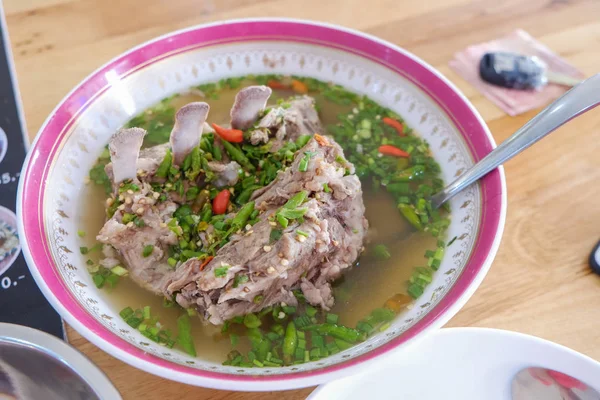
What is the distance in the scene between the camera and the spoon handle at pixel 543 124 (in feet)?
5.24

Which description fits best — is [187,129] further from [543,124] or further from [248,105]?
[543,124]

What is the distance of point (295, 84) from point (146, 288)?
1304 mm

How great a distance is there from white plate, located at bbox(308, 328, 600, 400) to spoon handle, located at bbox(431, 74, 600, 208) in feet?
2.02

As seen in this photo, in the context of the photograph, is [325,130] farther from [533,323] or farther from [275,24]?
[533,323]

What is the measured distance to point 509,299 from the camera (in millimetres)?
1761

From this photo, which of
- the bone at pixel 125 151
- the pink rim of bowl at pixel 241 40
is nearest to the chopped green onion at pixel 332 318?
the pink rim of bowl at pixel 241 40

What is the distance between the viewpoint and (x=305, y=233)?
1.58 metres

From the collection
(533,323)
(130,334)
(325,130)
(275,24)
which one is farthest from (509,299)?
(275,24)

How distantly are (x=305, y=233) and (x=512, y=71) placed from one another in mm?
1692

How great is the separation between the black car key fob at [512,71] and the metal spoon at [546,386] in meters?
1.64

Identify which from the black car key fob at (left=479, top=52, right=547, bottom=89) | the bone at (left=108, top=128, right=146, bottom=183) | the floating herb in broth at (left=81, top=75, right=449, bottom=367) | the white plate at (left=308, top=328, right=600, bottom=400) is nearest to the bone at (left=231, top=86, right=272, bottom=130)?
the floating herb in broth at (left=81, top=75, right=449, bottom=367)

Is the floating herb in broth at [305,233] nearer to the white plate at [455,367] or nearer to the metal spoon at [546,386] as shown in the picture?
the white plate at [455,367]

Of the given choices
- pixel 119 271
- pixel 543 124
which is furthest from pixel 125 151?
pixel 543 124

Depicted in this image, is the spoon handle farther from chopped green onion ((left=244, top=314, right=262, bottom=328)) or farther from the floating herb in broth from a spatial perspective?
chopped green onion ((left=244, top=314, right=262, bottom=328))
